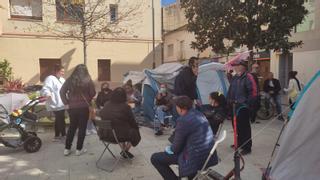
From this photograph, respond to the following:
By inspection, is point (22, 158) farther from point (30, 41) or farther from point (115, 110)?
point (30, 41)

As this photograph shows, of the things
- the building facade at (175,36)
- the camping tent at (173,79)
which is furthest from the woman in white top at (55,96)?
the building facade at (175,36)

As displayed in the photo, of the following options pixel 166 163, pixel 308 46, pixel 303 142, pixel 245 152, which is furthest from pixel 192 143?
pixel 308 46

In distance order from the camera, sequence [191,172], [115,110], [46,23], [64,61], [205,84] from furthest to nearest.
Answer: [64,61]
[46,23]
[205,84]
[115,110]
[191,172]

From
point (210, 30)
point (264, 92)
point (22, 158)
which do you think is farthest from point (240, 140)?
point (210, 30)

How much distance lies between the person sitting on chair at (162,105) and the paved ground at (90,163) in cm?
94

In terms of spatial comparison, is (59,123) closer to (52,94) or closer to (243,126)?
(52,94)

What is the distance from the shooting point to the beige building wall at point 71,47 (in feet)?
50.9

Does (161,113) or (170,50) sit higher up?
(170,50)

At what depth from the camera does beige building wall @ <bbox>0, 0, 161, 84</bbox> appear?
1550 centimetres

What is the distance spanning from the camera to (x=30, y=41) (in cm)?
1584

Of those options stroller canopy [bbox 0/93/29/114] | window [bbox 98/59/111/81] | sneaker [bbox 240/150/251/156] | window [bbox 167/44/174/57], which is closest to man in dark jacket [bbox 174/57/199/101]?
sneaker [bbox 240/150/251/156]

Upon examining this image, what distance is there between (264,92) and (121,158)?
19.0 feet

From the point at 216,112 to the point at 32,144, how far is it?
332 centimetres

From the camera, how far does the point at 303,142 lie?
3.11m
